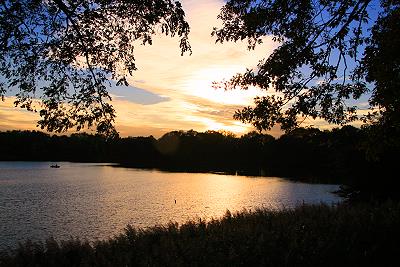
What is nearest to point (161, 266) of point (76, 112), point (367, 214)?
point (76, 112)

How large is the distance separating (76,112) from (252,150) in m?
185

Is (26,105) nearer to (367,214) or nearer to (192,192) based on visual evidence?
(367,214)

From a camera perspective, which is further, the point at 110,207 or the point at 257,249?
the point at 110,207

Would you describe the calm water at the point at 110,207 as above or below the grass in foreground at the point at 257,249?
below

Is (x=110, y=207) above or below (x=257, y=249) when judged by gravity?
below

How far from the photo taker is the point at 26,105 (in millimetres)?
8930

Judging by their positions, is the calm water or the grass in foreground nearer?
the grass in foreground

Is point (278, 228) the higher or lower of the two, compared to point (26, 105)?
lower

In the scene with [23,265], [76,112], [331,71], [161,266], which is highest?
[331,71]

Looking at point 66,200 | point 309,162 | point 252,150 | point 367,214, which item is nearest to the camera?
point 367,214

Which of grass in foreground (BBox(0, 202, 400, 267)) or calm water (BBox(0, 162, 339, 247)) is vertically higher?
grass in foreground (BBox(0, 202, 400, 267))

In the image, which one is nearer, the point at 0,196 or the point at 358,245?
the point at 358,245

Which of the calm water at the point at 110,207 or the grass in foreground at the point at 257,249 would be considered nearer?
the grass in foreground at the point at 257,249

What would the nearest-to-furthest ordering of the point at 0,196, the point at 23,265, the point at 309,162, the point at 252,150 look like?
the point at 23,265
the point at 0,196
the point at 309,162
the point at 252,150
